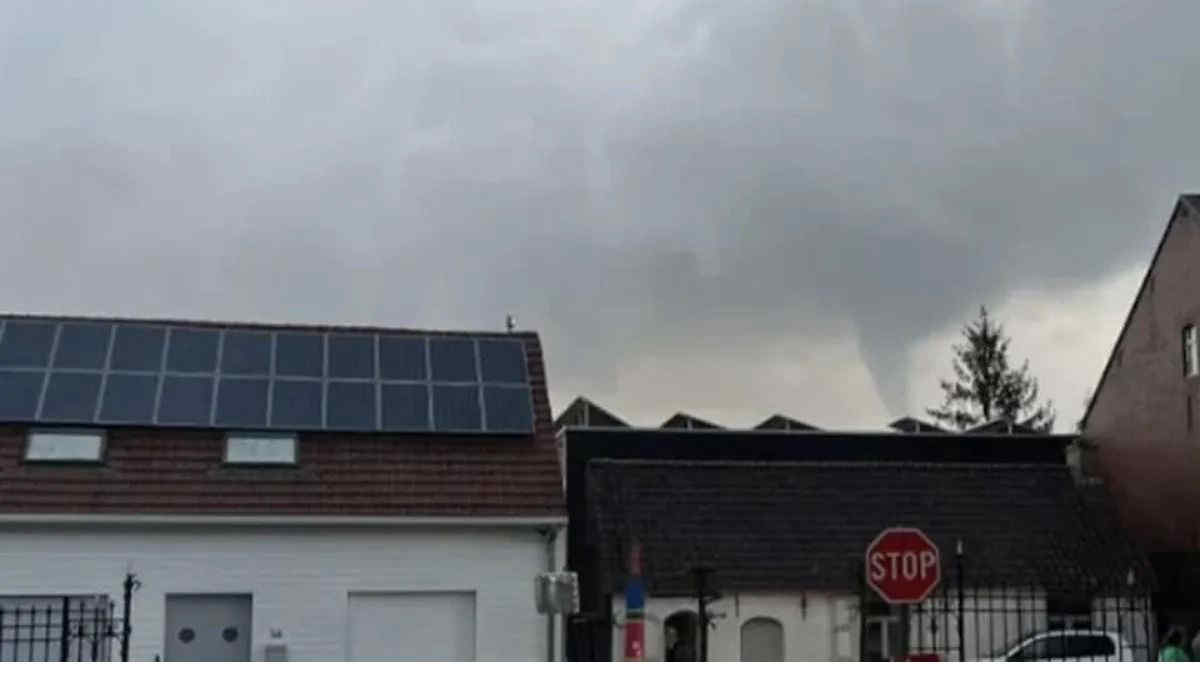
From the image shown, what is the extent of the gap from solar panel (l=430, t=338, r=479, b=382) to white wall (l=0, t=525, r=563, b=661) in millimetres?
3140

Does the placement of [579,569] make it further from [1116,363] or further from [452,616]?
[1116,363]

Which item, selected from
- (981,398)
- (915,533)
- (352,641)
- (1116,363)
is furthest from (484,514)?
(981,398)

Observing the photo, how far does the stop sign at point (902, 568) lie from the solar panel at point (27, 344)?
1597cm

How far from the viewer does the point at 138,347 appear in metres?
23.1

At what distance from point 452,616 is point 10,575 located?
5.93m

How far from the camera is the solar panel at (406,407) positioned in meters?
22.8

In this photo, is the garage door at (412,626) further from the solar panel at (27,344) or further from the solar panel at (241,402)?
the solar panel at (27,344)

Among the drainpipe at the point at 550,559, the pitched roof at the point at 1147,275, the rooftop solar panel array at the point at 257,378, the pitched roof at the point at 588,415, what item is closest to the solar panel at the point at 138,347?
the rooftop solar panel array at the point at 257,378

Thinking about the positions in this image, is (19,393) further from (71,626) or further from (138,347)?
(71,626)

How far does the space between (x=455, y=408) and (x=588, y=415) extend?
355 inches

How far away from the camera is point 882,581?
9922 mm

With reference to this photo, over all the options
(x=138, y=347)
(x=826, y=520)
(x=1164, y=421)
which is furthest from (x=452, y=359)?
(x=1164, y=421)

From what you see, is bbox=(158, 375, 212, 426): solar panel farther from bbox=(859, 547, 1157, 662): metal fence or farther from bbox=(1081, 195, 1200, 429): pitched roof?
bbox=(1081, 195, 1200, 429): pitched roof

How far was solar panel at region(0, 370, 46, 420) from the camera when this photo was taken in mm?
21453
